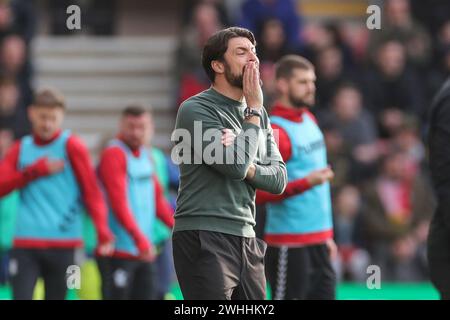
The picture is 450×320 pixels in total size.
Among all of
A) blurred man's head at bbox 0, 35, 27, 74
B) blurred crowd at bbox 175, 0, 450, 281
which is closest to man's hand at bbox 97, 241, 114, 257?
blurred crowd at bbox 175, 0, 450, 281

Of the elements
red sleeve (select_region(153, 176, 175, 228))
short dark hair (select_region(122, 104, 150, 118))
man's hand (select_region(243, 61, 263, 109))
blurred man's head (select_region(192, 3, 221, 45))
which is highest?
blurred man's head (select_region(192, 3, 221, 45))

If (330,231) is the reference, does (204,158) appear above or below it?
above

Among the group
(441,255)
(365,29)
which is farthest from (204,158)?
(365,29)

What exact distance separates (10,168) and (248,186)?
3.22 metres

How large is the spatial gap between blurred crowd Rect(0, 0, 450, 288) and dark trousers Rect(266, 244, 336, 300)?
573cm

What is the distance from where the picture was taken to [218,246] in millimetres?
6422

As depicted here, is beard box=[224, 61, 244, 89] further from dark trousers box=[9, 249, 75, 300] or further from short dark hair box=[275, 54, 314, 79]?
dark trousers box=[9, 249, 75, 300]

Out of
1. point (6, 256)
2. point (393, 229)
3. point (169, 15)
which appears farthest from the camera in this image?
point (169, 15)

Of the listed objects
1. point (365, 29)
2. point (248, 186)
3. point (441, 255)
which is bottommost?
point (441, 255)

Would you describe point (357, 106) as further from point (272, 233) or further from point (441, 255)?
point (441, 255)

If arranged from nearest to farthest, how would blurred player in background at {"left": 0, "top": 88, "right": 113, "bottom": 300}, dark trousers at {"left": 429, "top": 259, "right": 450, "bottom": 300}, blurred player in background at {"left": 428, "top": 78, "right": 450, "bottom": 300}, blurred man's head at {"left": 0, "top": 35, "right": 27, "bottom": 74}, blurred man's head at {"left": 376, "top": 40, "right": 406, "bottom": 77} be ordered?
blurred player in background at {"left": 428, "top": 78, "right": 450, "bottom": 300}
dark trousers at {"left": 429, "top": 259, "right": 450, "bottom": 300}
blurred player in background at {"left": 0, "top": 88, "right": 113, "bottom": 300}
blurred man's head at {"left": 376, "top": 40, "right": 406, "bottom": 77}
blurred man's head at {"left": 0, "top": 35, "right": 27, "bottom": 74}

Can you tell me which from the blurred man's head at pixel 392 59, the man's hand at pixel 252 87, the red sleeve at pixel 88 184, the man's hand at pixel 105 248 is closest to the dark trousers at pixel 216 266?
the man's hand at pixel 252 87

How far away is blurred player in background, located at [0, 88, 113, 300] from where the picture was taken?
9195 millimetres

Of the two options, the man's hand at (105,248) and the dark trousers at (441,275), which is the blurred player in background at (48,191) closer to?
the man's hand at (105,248)
